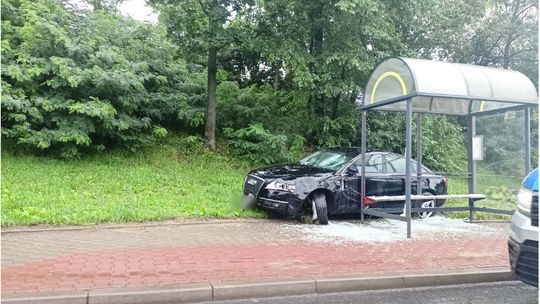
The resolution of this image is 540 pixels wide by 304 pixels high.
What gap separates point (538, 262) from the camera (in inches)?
145

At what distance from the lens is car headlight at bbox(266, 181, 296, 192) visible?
7762mm

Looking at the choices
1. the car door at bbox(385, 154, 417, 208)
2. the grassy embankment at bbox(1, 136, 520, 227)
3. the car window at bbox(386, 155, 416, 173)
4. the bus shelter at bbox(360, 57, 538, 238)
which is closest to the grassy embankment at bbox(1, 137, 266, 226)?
the grassy embankment at bbox(1, 136, 520, 227)

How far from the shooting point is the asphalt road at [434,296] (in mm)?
4504

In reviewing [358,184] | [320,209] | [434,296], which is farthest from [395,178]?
[434,296]

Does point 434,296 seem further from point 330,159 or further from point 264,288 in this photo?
point 330,159

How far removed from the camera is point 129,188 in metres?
9.66

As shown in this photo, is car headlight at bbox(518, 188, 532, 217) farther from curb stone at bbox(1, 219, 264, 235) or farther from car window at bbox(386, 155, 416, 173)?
curb stone at bbox(1, 219, 264, 235)

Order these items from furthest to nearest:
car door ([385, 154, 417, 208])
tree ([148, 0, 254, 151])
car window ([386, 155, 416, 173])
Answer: tree ([148, 0, 254, 151]), car window ([386, 155, 416, 173]), car door ([385, 154, 417, 208])

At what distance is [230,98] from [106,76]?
4859mm

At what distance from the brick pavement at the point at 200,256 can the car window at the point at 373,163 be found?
73.4 inches

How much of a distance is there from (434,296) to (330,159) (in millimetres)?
4592

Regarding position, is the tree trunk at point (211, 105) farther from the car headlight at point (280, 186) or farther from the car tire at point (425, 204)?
the car tire at point (425, 204)

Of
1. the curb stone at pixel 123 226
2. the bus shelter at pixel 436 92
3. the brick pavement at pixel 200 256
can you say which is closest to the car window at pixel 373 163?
the bus shelter at pixel 436 92

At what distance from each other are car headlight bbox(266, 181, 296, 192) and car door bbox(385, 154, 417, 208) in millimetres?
2402
